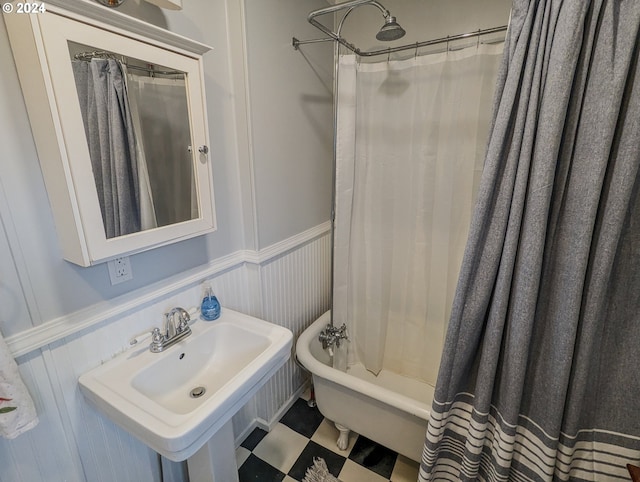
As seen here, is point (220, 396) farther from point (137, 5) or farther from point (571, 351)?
point (137, 5)

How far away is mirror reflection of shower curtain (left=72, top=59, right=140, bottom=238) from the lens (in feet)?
2.59

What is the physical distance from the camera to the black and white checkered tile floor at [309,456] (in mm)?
1449

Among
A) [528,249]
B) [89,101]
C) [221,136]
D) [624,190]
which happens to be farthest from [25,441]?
[624,190]

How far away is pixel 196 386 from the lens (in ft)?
3.63

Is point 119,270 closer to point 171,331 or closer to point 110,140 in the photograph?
point 171,331

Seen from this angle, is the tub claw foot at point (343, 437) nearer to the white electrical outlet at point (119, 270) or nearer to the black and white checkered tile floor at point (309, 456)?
the black and white checkered tile floor at point (309, 456)

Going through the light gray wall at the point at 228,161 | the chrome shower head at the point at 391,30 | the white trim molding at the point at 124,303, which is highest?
the chrome shower head at the point at 391,30

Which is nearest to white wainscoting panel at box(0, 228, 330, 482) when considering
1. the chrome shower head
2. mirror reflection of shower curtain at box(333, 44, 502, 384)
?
mirror reflection of shower curtain at box(333, 44, 502, 384)

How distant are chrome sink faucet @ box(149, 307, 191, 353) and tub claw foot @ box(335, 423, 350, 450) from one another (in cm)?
96

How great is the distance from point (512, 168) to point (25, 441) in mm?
1562

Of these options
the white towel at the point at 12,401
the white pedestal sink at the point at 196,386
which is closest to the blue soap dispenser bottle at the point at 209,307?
the white pedestal sink at the point at 196,386

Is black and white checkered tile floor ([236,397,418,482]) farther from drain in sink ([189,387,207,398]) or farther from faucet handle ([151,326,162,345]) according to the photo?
faucet handle ([151,326,162,345])

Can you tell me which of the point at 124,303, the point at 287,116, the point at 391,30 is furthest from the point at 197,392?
the point at 391,30

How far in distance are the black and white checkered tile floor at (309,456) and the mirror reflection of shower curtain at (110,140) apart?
1.33m
